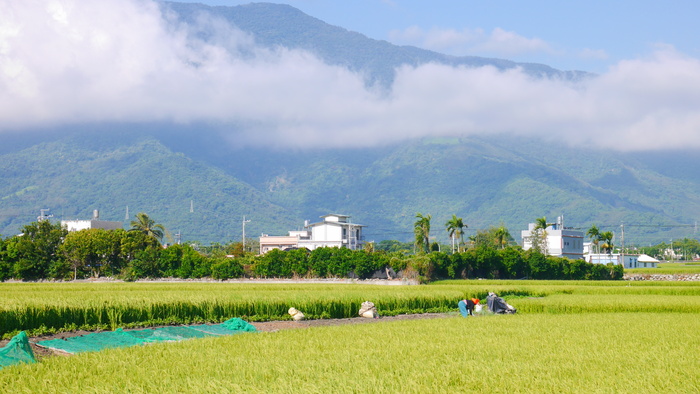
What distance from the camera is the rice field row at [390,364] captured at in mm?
10258

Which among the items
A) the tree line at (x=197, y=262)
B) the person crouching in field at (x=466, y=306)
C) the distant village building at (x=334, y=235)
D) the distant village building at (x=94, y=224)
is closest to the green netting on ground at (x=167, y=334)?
the person crouching in field at (x=466, y=306)

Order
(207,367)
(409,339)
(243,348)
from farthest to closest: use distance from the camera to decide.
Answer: (409,339) < (243,348) < (207,367)

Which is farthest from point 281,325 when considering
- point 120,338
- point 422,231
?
point 422,231

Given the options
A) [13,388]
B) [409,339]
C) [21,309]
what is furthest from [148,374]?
[21,309]

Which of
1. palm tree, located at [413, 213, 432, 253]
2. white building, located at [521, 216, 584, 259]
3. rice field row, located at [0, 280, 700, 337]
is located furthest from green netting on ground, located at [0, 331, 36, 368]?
white building, located at [521, 216, 584, 259]

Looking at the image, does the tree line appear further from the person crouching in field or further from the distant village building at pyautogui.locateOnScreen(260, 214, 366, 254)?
the distant village building at pyautogui.locateOnScreen(260, 214, 366, 254)

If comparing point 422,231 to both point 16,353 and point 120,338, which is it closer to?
point 120,338

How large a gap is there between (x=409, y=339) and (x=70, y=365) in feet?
24.9

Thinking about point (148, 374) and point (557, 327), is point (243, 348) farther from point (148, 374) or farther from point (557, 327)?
point (557, 327)

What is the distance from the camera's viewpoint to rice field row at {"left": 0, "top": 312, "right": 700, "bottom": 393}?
1026 cm

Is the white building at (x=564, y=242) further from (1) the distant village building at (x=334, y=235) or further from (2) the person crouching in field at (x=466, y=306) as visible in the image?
(2) the person crouching in field at (x=466, y=306)

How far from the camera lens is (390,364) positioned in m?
12.2

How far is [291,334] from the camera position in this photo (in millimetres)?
17172

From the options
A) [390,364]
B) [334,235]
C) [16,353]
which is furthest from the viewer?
[334,235]
